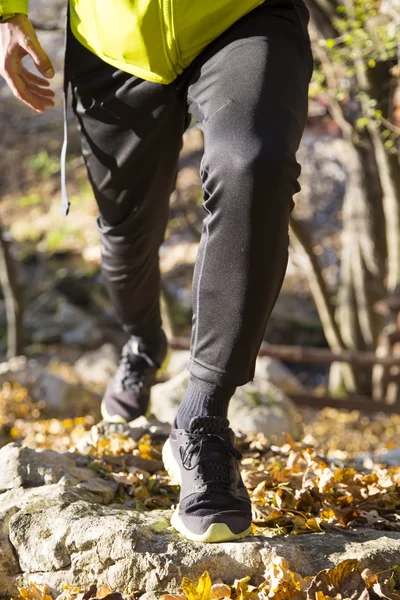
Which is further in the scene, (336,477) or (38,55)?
(336,477)

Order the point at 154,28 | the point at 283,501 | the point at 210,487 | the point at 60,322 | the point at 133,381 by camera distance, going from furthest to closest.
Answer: the point at 60,322, the point at 133,381, the point at 283,501, the point at 154,28, the point at 210,487

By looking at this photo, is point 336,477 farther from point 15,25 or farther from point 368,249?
point 368,249

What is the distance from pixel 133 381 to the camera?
10.3ft

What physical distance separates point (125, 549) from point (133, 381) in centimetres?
129

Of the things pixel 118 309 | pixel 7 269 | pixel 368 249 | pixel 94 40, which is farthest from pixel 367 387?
pixel 94 40

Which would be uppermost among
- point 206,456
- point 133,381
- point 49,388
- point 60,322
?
point 206,456

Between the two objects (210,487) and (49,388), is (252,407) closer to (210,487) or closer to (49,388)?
(49,388)

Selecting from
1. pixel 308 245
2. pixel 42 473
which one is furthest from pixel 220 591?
pixel 308 245

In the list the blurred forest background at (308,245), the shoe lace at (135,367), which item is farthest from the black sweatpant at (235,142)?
the blurred forest background at (308,245)

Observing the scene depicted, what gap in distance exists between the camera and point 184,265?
542 inches

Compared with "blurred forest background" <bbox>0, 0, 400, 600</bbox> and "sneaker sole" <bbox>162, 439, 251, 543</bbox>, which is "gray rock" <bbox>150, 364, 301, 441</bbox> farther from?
"sneaker sole" <bbox>162, 439, 251, 543</bbox>

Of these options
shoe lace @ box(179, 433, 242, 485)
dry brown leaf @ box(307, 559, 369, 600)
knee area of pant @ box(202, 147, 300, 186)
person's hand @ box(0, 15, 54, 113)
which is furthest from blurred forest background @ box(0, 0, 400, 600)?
person's hand @ box(0, 15, 54, 113)

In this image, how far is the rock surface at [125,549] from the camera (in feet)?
6.13

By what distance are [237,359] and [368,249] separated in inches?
261
